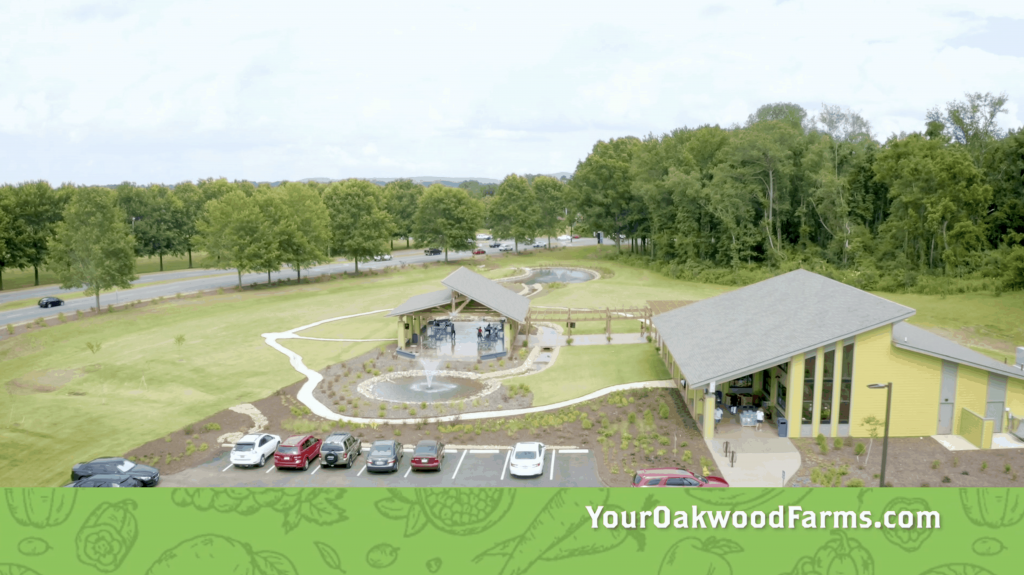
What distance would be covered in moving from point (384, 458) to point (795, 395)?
18.4 meters

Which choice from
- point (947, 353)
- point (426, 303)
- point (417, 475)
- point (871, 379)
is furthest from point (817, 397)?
point (426, 303)

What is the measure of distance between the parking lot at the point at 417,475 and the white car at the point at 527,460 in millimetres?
268

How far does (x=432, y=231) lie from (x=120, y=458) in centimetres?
7626

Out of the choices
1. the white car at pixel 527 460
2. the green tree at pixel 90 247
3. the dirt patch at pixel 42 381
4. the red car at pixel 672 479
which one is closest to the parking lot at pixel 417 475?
the white car at pixel 527 460

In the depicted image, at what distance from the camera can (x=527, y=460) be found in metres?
25.7

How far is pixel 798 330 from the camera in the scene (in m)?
29.8

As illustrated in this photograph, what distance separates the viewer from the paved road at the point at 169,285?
6444 centimetres

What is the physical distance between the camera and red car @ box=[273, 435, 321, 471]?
26.5 metres

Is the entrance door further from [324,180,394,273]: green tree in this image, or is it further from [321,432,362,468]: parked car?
[324,180,394,273]: green tree

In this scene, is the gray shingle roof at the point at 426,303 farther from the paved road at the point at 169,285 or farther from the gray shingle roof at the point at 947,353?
the paved road at the point at 169,285

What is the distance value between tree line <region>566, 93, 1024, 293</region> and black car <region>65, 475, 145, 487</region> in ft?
222

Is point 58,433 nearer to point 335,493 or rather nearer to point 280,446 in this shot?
point 280,446

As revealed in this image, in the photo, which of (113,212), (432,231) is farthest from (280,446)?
(432,231)

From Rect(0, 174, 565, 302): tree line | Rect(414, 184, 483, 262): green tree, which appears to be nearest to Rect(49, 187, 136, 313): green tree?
Rect(0, 174, 565, 302): tree line
